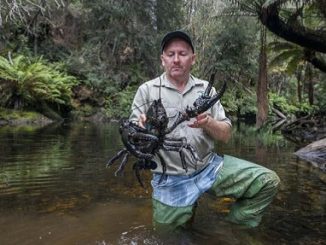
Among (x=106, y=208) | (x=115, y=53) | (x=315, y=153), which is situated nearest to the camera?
(x=106, y=208)

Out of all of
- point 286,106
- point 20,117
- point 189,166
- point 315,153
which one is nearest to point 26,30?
point 20,117

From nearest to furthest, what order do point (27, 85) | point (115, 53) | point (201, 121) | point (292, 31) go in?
point (201, 121) → point (292, 31) → point (27, 85) → point (115, 53)

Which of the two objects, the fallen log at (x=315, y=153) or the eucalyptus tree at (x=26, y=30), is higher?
the eucalyptus tree at (x=26, y=30)

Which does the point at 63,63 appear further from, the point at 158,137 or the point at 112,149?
the point at 158,137

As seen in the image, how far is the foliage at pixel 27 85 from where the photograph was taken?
2073cm

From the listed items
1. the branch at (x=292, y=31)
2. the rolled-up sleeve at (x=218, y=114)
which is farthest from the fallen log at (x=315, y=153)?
the rolled-up sleeve at (x=218, y=114)

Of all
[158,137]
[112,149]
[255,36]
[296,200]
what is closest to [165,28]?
[255,36]

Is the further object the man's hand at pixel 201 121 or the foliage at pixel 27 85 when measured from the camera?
the foliage at pixel 27 85

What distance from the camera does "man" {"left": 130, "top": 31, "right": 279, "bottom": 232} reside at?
4172mm

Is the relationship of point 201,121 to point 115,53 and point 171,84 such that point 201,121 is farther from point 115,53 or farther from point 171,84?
point 115,53

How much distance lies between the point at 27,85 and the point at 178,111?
717 inches

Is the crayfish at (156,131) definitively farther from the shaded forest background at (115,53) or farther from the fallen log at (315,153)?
the shaded forest background at (115,53)

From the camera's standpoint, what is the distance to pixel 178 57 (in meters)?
4.13

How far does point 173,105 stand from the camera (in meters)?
4.23
